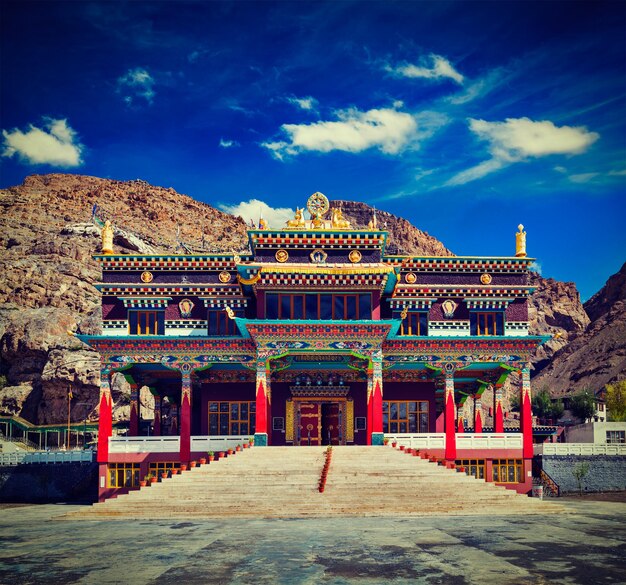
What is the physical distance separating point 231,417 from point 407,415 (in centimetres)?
1170

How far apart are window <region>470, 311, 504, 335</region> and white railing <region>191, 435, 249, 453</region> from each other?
17.3 m

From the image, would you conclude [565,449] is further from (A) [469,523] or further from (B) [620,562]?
(B) [620,562]

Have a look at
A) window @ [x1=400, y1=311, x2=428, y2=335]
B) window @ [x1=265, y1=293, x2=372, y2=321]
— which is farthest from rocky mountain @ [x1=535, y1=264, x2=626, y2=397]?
window @ [x1=265, y1=293, x2=372, y2=321]

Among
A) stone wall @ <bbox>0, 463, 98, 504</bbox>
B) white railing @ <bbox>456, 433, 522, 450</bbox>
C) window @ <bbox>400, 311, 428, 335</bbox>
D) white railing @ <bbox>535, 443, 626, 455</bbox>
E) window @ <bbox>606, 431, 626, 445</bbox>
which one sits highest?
window @ <bbox>400, 311, 428, 335</bbox>

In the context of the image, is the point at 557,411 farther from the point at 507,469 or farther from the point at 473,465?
the point at 473,465

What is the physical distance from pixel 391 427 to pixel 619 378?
85.7 meters

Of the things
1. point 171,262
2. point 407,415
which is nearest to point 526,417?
point 407,415

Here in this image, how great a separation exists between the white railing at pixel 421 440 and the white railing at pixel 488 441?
1.15 meters

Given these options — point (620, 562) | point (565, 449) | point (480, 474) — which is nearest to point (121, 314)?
point (480, 474)

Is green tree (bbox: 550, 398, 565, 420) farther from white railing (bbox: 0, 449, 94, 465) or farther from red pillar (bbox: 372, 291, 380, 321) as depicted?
white railing (bbox: 0, 449, 94, 465)

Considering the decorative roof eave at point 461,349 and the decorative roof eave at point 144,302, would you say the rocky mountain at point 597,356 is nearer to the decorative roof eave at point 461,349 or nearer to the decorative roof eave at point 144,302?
the decorative roof eave at point 461,349

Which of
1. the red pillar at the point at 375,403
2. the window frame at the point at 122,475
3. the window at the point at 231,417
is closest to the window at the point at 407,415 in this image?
the red pillar at the point at 375,403

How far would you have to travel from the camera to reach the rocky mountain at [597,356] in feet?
401

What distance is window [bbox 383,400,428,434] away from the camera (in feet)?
149
